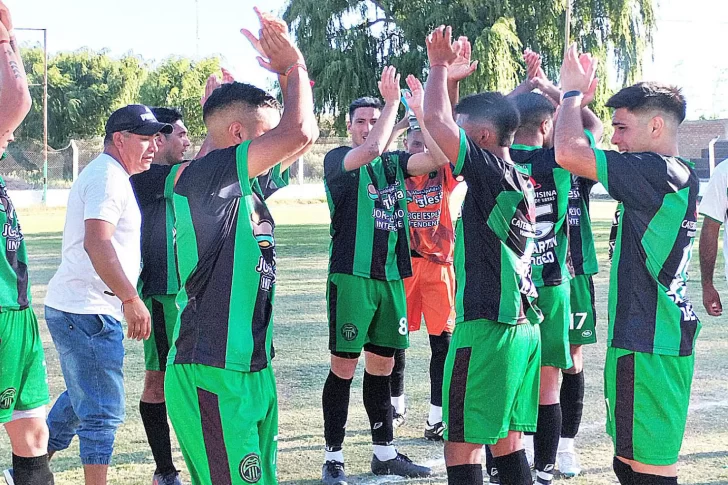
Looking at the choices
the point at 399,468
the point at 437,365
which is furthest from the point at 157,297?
the point at 437,365

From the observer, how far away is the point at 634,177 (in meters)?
3.74

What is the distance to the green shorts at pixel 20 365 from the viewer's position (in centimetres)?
397

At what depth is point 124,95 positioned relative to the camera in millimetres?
54656

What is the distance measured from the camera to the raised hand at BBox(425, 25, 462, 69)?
3.80 metres

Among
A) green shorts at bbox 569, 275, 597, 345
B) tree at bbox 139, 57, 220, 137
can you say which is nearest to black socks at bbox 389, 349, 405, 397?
green shorts at bbox 569, 275, 597, 345

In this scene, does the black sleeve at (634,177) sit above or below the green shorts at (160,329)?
above

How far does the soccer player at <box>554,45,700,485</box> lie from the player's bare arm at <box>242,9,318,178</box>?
4.18 feet

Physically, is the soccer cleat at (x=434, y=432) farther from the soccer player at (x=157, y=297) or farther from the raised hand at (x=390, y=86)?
the raised hand at (x=390, y=86)

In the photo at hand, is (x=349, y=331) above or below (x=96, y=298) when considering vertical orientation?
below

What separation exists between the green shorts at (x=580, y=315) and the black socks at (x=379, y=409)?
1259mm

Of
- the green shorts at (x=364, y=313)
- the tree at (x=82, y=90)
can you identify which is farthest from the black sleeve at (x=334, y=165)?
the tree at (x=82, y=90)

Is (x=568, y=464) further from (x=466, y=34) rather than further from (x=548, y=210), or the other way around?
(x=466, y=34)

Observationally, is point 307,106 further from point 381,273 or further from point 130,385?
point 130,385

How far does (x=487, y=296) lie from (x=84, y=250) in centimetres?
205
